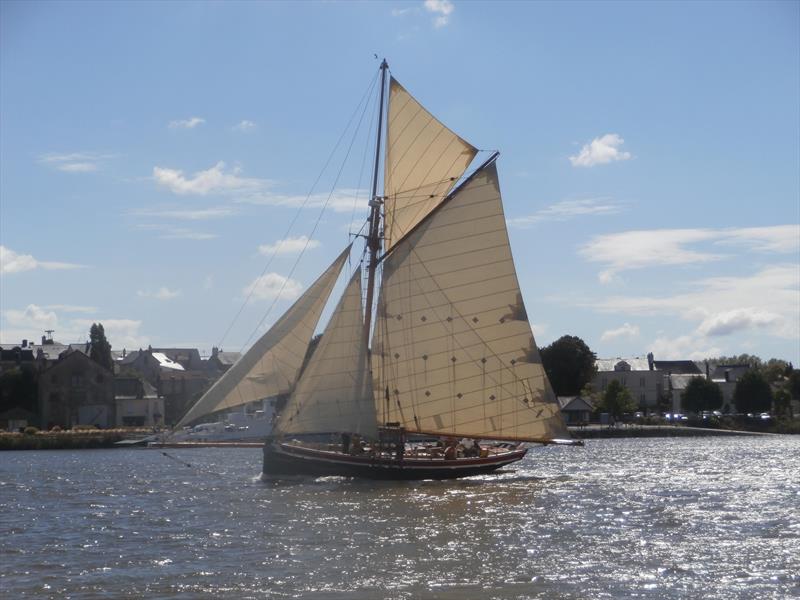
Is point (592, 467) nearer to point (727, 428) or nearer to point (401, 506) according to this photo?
point (401, 506)

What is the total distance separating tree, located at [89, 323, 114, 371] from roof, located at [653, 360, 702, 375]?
3342 inches

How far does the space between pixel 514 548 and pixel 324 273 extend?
22167mm

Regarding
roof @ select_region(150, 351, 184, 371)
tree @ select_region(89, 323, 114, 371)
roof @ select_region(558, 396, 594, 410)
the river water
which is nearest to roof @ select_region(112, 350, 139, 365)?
roof @ select_region(150, 351, 184, 371)

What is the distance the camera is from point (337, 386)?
50.2 metres

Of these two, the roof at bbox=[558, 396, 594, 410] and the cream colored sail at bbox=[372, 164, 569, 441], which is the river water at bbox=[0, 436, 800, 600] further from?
the roof at bbox=[558, 396, 594, 410]

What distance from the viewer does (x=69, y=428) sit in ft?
383

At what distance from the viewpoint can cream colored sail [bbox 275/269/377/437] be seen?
50.2 meters

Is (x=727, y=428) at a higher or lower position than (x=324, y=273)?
lower

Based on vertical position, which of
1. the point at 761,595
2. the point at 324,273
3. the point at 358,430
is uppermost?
the point at 324,273

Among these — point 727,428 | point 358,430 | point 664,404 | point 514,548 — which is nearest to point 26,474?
point 358,430

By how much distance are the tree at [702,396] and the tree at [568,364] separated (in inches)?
576

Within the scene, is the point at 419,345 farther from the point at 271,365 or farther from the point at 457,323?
the point at 271,365

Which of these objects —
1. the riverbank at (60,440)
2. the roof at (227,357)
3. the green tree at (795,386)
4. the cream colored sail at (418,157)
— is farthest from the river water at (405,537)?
the roof at (227,357)

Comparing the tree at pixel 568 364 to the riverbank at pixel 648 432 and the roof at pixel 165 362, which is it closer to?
the riverbank at pixel 648 432
